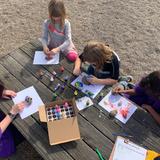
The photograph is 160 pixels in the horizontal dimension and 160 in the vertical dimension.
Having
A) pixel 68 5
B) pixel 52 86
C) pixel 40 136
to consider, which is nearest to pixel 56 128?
pixel 40 136

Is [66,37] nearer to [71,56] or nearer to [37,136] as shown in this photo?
[71,56]

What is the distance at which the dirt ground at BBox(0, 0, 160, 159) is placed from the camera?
4.79m

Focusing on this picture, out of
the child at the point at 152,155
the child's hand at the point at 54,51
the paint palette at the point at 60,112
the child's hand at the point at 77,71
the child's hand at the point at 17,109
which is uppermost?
the child's hand at the point at 54,51

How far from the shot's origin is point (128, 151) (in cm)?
258

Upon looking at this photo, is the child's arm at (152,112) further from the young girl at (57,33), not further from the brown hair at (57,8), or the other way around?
the brown hair at (57,8)

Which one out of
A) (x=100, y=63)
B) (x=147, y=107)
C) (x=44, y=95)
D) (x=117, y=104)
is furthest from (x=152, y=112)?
(x=44, y=95)

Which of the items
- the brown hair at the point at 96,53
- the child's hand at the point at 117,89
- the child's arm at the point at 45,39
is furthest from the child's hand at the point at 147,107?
the child's arm at the point at 45,39

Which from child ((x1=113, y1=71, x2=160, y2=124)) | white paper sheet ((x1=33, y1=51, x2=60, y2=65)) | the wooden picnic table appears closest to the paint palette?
the wooden picnic table

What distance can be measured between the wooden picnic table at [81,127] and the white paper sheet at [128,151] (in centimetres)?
6

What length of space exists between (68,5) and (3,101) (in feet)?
11.1

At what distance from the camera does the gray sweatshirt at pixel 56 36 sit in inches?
147

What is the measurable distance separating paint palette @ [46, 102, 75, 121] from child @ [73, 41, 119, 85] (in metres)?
0.54

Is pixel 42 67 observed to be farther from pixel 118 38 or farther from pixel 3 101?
pixel 118 38

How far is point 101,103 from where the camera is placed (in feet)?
9.78
